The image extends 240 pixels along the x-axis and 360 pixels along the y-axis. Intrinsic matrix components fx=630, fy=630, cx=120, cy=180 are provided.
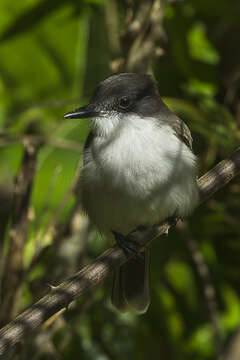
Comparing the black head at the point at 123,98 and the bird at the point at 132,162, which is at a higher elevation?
the black head at the point at 123,98

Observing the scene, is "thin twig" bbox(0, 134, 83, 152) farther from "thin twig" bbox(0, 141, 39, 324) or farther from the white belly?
the white belly

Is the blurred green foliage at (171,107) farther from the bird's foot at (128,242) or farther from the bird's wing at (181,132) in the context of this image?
the bird's foot at (128,242)

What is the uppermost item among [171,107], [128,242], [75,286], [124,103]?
[171,107]

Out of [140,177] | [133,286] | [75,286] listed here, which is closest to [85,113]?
[140,177]

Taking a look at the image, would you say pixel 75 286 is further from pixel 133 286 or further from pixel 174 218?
pixel 133 286

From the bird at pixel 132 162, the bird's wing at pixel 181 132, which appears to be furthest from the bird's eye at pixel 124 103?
the bird's wing at pixel 181 132

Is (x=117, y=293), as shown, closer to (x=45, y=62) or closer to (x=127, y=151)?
(x=127, y=151)
